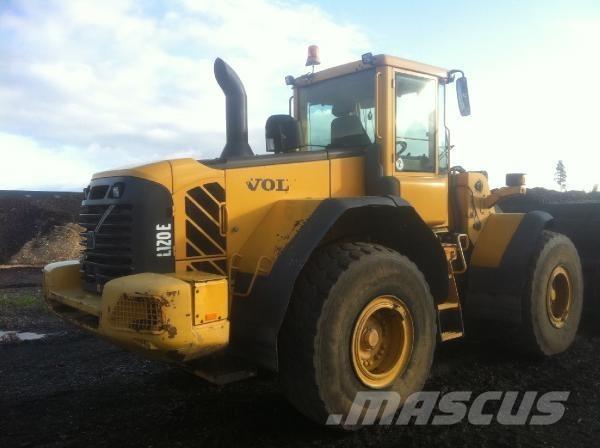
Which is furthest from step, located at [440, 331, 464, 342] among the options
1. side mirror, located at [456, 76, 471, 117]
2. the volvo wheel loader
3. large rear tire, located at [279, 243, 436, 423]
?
side mirror, located at [456, 76, 471, 117]

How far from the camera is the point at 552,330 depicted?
5.50 metres

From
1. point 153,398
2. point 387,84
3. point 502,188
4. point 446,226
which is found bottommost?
point 153,398

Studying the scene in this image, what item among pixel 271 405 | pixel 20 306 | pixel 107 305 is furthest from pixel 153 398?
pixel 20 306

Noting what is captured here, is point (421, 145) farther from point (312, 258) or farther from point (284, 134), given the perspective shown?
point (312, 258)

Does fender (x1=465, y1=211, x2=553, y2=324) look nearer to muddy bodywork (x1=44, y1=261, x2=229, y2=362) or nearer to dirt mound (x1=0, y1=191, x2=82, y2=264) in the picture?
muddy bodywork (x1=44, y1=261, x2=229, y2=362)

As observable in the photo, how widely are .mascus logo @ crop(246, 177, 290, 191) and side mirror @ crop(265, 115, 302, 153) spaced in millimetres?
826

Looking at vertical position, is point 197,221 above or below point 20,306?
above

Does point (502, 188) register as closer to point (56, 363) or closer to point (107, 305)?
point (107, 305)

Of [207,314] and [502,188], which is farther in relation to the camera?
[502,188]

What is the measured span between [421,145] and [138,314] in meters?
3.14

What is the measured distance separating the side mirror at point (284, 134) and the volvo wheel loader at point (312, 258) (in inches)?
0.5

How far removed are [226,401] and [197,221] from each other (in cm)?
156

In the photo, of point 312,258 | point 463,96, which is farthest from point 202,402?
point 463,96

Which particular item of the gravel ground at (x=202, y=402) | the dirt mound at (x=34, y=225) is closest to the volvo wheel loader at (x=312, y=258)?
the gravel ground at (x=202, y=402)
